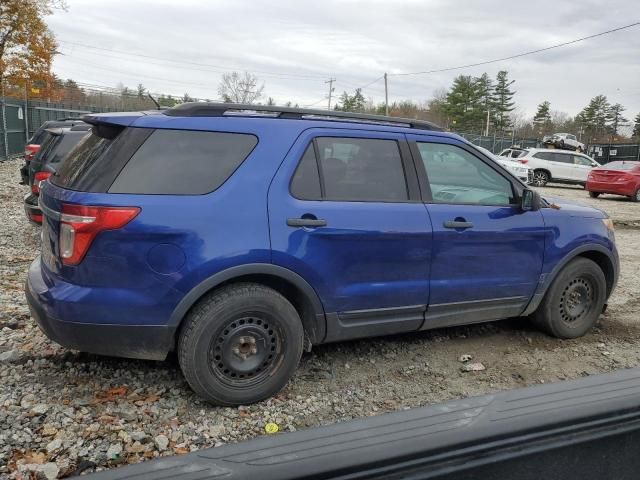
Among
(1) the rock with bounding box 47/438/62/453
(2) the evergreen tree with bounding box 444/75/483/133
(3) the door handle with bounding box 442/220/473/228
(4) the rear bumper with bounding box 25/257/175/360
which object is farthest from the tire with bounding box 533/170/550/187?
(2) the evergreen tree with bounding box 444/75/483/133

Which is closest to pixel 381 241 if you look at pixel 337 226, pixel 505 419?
pixel 337 226

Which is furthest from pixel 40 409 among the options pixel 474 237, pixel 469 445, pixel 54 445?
pixel 474 237

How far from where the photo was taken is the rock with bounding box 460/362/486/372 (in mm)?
4168

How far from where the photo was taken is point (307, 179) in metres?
3.55

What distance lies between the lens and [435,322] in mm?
4078

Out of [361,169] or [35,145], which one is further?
[35,145]

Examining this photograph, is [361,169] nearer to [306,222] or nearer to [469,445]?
[306,222]

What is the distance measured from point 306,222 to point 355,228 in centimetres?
36

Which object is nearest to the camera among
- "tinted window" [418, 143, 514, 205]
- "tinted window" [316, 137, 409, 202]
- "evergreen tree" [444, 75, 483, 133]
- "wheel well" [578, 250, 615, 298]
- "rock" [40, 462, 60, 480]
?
"rock" [40, 462, 60, 480]

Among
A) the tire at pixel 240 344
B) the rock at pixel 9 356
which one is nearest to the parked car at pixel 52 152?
the rock at pixel 9 356

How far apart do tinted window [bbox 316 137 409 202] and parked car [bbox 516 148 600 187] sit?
2127 cm

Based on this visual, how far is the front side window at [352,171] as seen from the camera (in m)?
3.56

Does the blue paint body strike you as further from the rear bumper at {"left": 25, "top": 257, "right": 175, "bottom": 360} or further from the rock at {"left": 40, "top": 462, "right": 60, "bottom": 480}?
the rock at {"left": 40, "top": 462, "right": 60, "bottom": 480}

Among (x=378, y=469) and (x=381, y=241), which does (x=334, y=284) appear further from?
(x=378, y=469)
